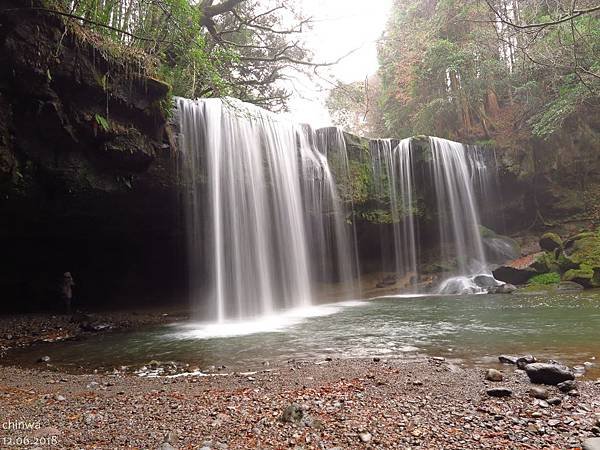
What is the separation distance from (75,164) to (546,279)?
15095mm

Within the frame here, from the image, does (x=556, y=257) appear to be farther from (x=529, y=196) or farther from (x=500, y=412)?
(x=500, y=412)

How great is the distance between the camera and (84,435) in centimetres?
268

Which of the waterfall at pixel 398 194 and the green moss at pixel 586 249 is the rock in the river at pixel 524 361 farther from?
the waterfall at pixel 398 194

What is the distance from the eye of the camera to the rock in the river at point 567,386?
138 inches

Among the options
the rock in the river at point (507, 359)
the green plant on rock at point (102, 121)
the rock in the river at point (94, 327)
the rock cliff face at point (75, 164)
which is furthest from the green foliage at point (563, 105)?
the rock in the river at point (94, 327)

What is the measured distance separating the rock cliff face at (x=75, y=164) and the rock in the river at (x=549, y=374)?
30.2ft

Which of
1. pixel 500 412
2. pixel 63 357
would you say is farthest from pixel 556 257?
pixel 63 357

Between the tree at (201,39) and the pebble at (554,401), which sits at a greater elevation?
the tree at (201,39)

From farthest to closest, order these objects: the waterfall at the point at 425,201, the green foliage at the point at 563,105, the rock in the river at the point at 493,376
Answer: the waterfall at the point at 425,201
the green foliage at the point at 563,105
the rock in the river at the point at 493,376

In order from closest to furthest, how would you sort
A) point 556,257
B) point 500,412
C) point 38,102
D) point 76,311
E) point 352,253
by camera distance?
point 500,412
point 38,102
point 76,311
point 556,257
point 352,253

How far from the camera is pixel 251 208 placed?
1275cm

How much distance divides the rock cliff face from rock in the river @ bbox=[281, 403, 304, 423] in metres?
7.90

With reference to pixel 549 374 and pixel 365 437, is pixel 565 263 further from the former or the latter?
pixel 365 437

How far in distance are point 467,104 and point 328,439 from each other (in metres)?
21.3
